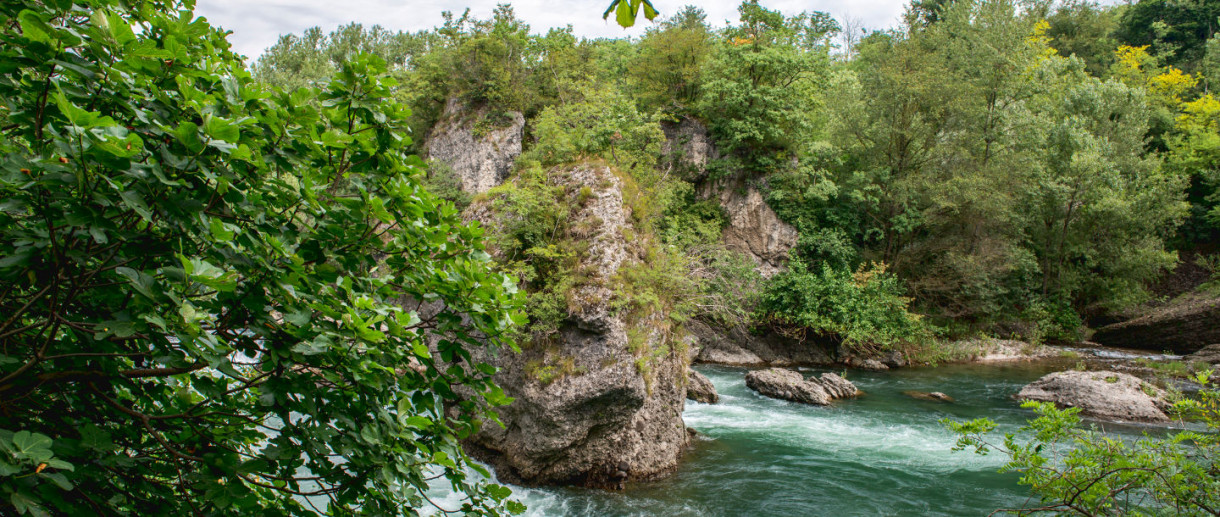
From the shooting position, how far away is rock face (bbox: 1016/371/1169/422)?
1401cm

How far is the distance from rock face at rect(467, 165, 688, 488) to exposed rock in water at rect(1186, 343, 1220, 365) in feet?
66.2

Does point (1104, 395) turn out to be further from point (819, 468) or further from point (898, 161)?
point (898, 161)

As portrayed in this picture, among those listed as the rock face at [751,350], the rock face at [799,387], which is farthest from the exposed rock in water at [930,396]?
the rock face at [751,350]

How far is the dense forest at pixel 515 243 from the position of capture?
2.13 meters

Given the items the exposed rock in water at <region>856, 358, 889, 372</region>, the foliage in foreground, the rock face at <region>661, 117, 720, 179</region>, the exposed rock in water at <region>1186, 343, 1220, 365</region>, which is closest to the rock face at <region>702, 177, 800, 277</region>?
the rock face at <region>661, 117, 720, 179</region>

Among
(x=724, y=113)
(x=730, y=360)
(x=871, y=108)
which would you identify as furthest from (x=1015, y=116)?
(x=730, y=360)

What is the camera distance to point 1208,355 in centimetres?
2017

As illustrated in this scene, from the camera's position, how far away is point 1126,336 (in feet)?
78.9

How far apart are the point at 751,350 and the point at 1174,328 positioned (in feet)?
51.9

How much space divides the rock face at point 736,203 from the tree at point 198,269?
2140 centimetres

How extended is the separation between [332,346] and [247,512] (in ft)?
2.79

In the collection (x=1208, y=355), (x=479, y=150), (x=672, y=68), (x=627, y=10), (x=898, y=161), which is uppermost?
(x=672, y=68)

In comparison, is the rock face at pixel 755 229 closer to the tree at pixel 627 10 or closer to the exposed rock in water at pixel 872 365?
the exposed rock in water at pixel 872 365

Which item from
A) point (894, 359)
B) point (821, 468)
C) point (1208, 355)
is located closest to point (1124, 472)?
point (821, 468)
